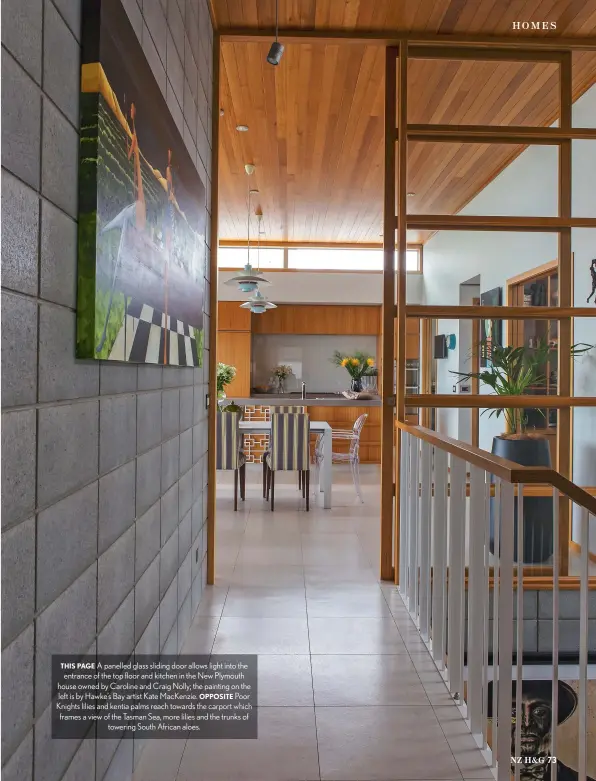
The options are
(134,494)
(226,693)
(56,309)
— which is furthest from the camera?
(226,693)

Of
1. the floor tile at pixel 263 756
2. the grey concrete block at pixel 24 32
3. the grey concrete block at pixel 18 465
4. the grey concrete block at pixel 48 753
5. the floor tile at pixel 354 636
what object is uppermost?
the grey concrete block at pixel 24 32

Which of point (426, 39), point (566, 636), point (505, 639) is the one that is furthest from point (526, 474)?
point (426, 39)

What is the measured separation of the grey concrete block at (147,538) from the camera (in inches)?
70.7

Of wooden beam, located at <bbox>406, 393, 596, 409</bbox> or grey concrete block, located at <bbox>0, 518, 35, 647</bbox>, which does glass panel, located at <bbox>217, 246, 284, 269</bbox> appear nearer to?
wooden beam, located at <bbox>406, 393, 596, 409</bbox>

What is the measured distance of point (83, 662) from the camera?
1.31 meters

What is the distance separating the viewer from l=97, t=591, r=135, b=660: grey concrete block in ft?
4.83

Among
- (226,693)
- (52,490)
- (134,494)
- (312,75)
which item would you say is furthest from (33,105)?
(312,75)

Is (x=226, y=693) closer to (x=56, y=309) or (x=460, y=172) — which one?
(x=56, y=309)

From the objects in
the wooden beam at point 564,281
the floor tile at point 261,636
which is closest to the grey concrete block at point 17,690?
the floor tile at point 261,636

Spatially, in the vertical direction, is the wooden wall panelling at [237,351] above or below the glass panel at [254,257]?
below

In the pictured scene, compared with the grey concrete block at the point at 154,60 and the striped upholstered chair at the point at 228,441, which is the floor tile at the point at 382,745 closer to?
the grey concrete block at the point at 154,60

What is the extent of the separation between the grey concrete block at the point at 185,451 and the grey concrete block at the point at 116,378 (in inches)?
33.9

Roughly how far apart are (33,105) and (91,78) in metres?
0.30
